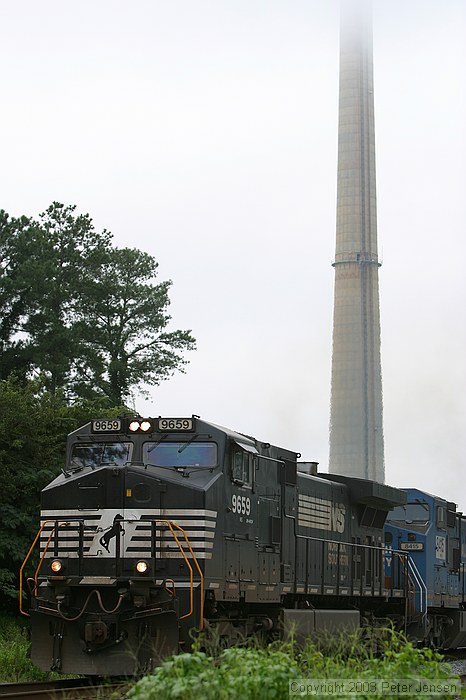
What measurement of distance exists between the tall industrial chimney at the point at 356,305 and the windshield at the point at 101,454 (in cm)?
7890

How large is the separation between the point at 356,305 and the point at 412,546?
230ft

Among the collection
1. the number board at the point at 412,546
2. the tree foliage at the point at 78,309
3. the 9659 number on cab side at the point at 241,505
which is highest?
the tree foliage at the point at 78,309

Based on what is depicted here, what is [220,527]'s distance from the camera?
643 inches

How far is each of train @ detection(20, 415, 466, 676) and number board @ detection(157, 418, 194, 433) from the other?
0.05 ft

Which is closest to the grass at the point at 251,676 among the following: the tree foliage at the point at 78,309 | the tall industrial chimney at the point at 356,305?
the tree foliage at the point at 78,309

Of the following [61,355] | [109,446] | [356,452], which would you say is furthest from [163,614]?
[356,452]

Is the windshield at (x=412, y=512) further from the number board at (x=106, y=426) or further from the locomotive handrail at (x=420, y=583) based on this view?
the number board at (x=106, y=426)

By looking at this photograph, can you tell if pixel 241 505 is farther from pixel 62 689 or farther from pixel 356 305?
pixel 356 305

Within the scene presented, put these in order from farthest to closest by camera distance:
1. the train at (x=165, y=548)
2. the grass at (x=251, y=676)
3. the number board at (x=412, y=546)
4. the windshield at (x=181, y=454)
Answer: the number board at (x=412, y=546) < the windshield at (x=181, y=454) < the train at (x=165, y=548) < the grass at (x=251, y=676)

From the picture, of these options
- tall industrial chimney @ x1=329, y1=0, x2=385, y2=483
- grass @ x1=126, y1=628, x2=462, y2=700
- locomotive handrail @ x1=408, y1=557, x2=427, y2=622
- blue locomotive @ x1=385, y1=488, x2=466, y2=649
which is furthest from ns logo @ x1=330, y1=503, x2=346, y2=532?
tall industrial chimney @ x1=329, y1=0, x2=385, y2=483

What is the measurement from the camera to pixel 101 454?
55.9 feet

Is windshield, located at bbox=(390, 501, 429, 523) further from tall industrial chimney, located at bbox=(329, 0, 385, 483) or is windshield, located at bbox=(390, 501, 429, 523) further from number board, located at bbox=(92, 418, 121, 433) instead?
tall industrial chimney, located at bbox=(329, 0, 385, 483)

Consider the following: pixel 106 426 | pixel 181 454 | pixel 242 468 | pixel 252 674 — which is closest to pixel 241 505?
pixel 242 468

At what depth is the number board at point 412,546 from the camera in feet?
87.1
